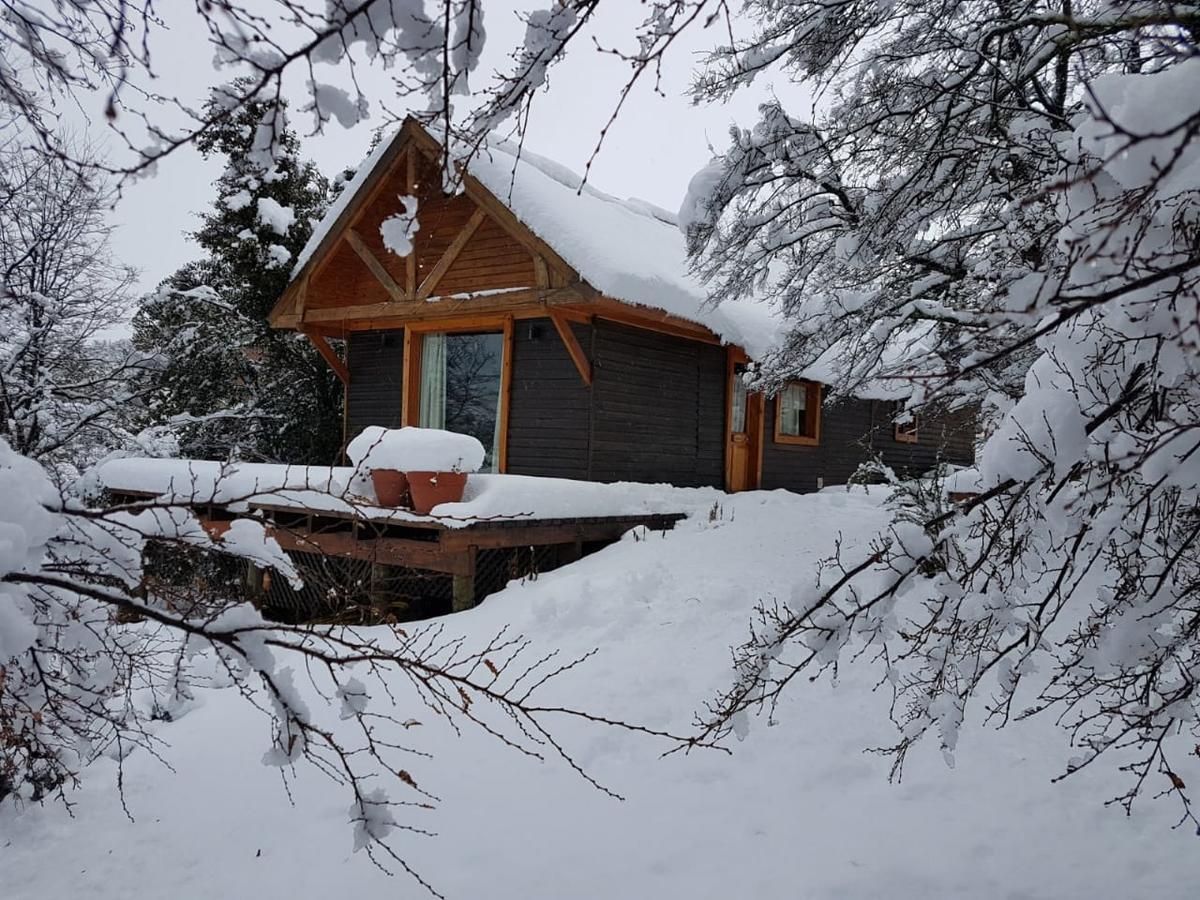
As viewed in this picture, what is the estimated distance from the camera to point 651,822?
3576 millimetres

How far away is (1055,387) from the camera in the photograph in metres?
2.31

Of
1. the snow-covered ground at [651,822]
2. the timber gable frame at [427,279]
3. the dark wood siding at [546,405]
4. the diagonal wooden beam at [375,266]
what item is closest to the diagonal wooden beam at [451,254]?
the timber gable frame at [427,279]

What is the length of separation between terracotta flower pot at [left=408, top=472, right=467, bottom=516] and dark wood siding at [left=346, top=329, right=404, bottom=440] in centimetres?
416

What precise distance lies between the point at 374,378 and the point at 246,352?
4.38m

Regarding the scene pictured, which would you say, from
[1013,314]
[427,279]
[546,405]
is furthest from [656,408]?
[1013,314]

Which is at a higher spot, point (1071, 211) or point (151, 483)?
point (1071, 211)

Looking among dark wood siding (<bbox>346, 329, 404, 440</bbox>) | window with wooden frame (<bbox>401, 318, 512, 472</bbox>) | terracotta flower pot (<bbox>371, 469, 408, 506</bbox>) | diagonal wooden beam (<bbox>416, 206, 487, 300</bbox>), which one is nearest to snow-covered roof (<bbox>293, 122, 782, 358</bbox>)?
diagonal wooden beam (<bbox>416, 206, 487, 300</bbox>)

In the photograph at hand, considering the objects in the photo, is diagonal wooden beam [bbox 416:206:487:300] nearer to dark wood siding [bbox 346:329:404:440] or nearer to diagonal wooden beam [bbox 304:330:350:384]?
dark wood siding [bbox 346:329:404:440]

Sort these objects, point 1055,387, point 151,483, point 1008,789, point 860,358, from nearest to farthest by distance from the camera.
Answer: point 1055,387
point 1008,789
point 860,358
point 151,483

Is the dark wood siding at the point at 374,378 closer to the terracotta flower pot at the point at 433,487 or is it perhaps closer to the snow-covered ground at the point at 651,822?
the terracotta flower pot at the point at 433,487

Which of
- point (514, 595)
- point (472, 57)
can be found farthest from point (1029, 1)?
point (514, 595)

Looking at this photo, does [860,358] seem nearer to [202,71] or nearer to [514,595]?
[514,595]

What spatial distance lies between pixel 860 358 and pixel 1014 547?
12.2 ft

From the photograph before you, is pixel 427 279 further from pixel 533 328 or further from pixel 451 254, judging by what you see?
pixel 533 328
